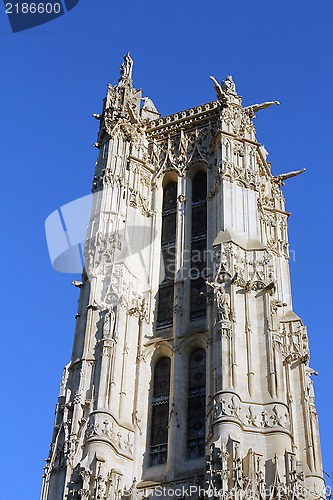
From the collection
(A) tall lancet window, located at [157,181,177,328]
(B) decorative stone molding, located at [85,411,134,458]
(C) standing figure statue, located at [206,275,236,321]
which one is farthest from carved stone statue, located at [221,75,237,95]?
(B) decorative stone molding, located at [85,411,134,458]

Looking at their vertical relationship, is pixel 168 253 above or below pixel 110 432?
above

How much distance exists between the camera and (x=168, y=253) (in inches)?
1314

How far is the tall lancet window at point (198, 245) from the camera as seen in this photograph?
31.1 metres

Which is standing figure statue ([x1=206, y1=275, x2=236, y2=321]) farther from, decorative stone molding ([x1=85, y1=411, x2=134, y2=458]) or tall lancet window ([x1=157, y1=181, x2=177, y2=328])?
decorative stone molding ([x1=85, y1=411, x2=134, y2=458])

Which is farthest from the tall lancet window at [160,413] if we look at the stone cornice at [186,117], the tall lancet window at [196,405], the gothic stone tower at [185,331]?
the stone cornice at [186,117]

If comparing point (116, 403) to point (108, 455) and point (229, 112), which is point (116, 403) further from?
point (229, 112)

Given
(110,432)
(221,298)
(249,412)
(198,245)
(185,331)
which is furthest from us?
(198,245)

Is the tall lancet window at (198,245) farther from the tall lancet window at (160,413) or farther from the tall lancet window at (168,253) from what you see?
the tall lancet window at (160,413)

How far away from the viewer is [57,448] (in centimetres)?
2639

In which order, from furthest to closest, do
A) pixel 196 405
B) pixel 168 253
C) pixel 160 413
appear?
pixel 168 253 → pixel 160 413 → pixel 196 405

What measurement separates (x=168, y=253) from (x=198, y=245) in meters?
1.18

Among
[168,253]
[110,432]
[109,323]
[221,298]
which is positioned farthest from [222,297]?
[168,253]

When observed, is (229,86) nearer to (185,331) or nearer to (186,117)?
(186,117)

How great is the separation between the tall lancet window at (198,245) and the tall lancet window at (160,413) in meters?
2.20
